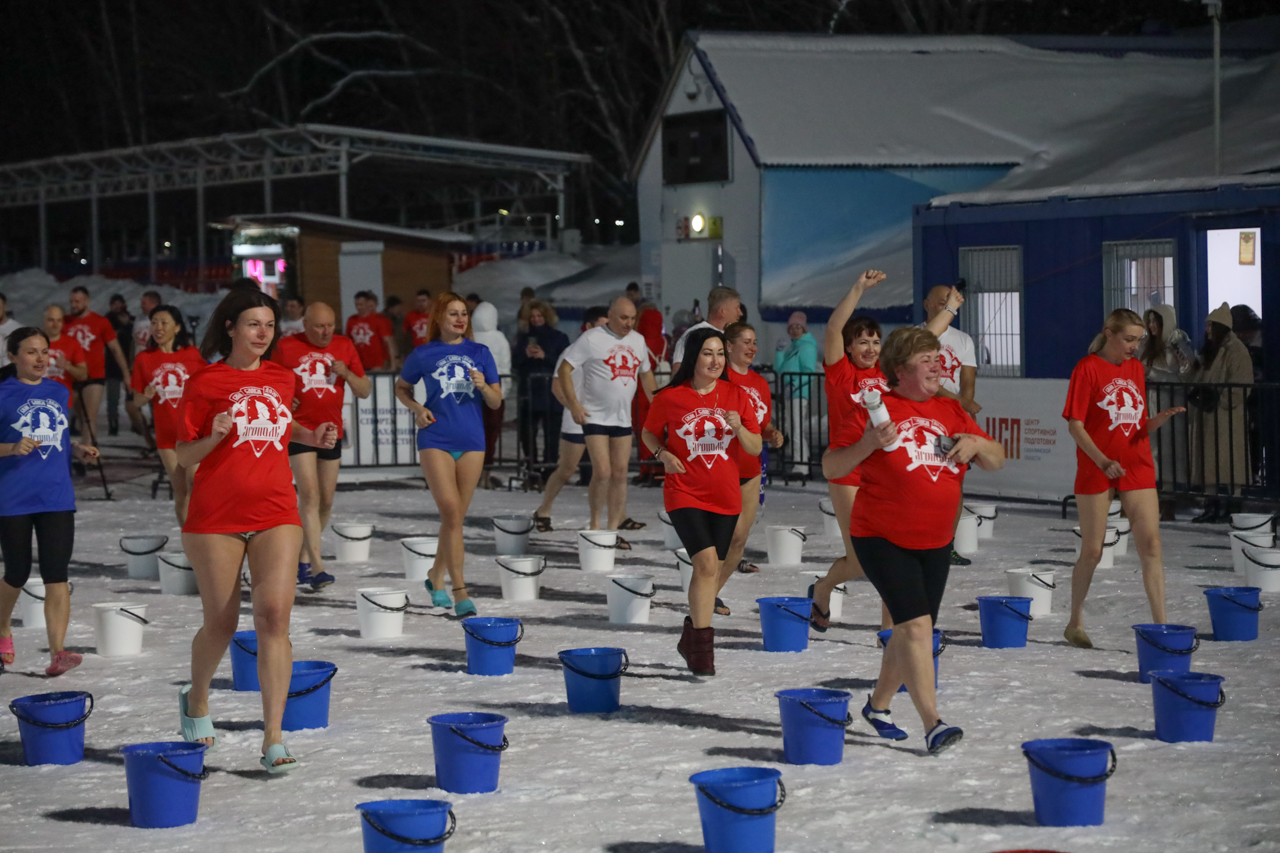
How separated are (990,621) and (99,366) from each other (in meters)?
15.1

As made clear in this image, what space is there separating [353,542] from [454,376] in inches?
130

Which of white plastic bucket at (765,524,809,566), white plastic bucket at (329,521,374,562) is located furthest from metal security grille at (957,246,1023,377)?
white plastic bucket at (329,521,374,562)

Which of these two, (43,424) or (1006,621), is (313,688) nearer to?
(43,424)

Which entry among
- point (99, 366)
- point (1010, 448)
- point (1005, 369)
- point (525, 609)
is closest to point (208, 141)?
point (99, 366)

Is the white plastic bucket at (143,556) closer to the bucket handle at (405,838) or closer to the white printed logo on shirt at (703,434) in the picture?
the white printed logo on shirt at (703,434)

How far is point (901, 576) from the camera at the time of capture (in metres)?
6.47

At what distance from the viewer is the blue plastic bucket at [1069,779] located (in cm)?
553

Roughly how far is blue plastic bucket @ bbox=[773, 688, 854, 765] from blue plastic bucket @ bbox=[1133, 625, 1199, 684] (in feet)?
6.37

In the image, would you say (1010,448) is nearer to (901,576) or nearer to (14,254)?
(901,576)

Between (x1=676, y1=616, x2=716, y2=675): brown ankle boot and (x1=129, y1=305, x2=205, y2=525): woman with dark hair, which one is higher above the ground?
(x1=129, y1=305, x2=205, y2=525): woman with dark hair

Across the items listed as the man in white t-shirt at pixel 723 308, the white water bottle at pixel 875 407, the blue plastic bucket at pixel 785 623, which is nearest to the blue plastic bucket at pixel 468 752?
the white water bottle at pixel 875 407

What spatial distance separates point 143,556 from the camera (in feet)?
39.7

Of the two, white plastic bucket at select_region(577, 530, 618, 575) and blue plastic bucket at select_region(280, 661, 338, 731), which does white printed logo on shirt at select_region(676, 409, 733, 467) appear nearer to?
blue plastic bucket at select_region(280, 661, 338, 731)

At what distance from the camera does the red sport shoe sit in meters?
8.70
